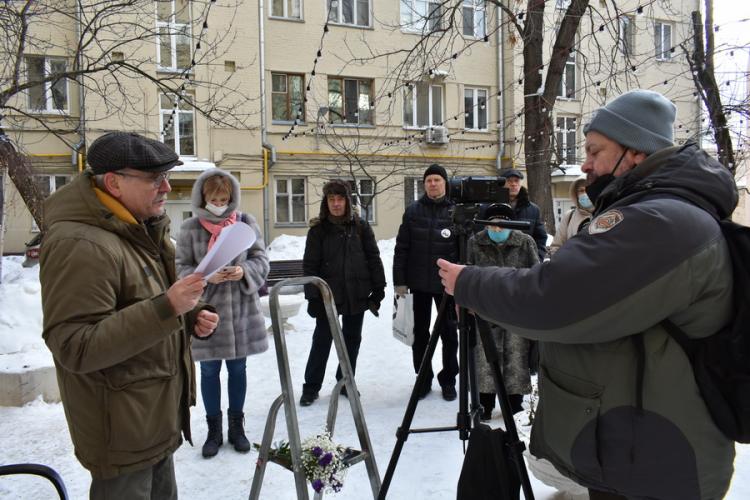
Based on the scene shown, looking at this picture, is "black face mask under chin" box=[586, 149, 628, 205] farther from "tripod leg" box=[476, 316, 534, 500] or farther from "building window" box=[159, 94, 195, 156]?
"building window" box=[159, 94, 195, 156]

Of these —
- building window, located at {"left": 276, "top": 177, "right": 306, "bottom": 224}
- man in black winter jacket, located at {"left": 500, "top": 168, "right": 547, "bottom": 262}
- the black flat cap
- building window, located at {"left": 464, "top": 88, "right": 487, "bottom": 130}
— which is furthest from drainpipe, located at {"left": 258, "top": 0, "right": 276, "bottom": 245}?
the black flat cap

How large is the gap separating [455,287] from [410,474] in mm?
1920

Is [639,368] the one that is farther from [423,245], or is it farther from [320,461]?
[423,245]

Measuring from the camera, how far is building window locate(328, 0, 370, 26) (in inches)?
640

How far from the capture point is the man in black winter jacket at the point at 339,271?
434 centimetres

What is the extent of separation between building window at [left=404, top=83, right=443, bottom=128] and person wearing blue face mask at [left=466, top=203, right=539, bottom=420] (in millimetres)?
14094

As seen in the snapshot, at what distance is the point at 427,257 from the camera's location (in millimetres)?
4383

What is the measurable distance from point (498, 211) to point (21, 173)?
24.4 ft

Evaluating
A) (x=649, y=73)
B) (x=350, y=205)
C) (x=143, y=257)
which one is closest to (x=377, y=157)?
(x=649, y=73)

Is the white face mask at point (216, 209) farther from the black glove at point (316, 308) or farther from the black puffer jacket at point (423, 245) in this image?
the black puffer jacket at point (423, 245)

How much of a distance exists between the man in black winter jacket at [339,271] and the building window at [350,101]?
12325 millimetres

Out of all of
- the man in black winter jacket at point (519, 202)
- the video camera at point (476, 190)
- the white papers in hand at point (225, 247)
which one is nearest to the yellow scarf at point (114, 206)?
the white papers in hand at point (225, 247)

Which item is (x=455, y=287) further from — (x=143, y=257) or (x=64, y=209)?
(x=64, y=209)

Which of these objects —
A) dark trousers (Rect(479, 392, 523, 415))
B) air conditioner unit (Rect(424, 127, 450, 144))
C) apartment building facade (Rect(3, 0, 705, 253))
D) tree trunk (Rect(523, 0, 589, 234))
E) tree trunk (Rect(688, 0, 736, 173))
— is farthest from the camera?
air conditioner unit (Rect(424, 127, 450, 144))
